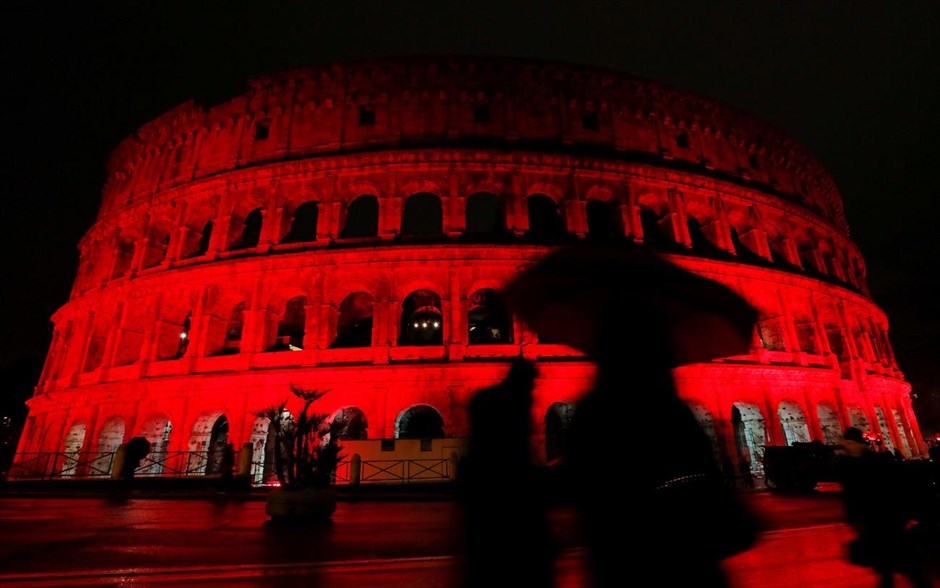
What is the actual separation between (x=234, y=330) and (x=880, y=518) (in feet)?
76.0

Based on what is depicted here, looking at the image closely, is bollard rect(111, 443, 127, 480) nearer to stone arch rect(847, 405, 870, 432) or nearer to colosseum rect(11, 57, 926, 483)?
colosseum rect(11, 57, 926, 483)

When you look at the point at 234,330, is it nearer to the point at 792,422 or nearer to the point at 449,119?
the point at 449,119

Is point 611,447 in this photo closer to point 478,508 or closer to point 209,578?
point 478,508

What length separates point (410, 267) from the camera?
55.6ft

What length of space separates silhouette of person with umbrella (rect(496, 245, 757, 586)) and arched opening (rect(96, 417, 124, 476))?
67.7 ft

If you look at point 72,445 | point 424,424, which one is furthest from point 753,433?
point 72,445

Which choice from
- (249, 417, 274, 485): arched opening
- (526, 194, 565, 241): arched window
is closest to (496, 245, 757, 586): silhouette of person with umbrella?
(249, 417, 274, 485): arched opening

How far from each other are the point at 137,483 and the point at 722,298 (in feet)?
49.7

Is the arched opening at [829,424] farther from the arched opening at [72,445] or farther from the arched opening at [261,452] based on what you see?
the arched opening at [72,445]

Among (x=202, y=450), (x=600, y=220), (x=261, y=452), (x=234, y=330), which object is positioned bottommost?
(x=261, y=452)

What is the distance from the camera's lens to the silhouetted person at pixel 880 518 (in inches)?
135

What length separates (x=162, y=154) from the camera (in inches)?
914

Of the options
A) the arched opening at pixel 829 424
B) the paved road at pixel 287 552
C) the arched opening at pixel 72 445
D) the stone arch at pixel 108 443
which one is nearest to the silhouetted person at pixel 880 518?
the paved road at pixel 287 552

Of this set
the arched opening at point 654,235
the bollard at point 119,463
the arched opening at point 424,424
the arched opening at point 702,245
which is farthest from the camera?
the arched opening at point 424,424
